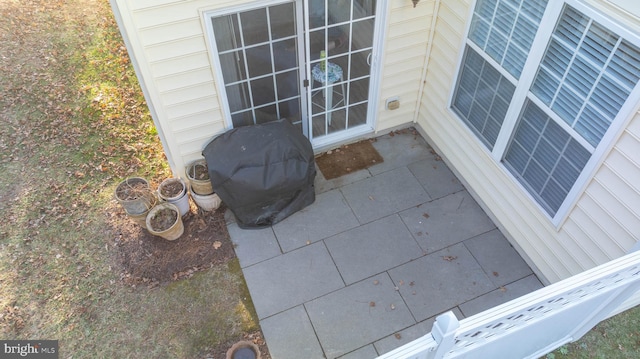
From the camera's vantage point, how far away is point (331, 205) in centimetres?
565

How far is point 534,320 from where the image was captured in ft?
11.0

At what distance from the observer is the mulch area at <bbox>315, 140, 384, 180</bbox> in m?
6.05

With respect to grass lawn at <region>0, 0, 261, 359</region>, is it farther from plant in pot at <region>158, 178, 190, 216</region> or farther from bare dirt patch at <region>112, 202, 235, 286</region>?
plant in pot at <region>158, 178, 190, 216</region>

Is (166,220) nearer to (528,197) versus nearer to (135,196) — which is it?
(135,196)

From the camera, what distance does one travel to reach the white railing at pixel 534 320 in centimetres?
279

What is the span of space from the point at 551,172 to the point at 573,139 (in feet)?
1.57

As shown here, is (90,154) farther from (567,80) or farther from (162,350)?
(567,80)

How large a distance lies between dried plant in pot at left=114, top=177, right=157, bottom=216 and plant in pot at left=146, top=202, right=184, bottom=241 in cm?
11

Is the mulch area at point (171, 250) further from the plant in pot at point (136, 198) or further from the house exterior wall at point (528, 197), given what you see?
the house exterior wall at point (528, 197)

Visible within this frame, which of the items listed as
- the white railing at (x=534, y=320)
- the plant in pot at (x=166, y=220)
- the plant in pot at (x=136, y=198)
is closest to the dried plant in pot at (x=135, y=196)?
the plant in pot at (x=136, y=198)

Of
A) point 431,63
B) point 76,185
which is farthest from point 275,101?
point 76,185

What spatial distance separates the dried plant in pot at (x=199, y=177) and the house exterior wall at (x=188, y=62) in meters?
0.09

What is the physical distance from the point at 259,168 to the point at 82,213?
247 cm

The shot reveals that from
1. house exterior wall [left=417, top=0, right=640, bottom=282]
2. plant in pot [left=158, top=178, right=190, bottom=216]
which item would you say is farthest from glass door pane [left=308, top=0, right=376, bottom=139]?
plant in pot [left=158, top=178, right=190, bottom=216]
